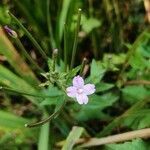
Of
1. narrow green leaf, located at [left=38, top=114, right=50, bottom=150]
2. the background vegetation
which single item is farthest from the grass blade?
narrow green leaf, located at [left=38, top=114, right=50, bottom=150]

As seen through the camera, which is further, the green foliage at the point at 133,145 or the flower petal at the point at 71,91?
the green foliage at the point at 133,145

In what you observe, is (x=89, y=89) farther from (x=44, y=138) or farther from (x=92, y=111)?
(x=92, y=111)

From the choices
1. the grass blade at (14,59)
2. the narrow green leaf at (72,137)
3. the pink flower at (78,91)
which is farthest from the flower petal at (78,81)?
the grass blade at (14,59)

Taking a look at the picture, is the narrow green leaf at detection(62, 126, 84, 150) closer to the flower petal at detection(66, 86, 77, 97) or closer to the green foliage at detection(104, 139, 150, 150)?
the green foliage at detection(104, 139, 150, 150)

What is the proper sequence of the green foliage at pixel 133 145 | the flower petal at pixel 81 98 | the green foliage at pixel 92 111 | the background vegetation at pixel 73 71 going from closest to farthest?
the flower petal at pixel 81 98, the green foliage at pixel 133 145, the background vegetation at pixel 73 71, the green foliage at pixel 92 111

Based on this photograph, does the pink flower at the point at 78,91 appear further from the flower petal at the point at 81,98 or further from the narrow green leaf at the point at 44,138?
the narrow green leaf at the point at 44,138

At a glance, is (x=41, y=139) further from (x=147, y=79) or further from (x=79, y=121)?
(x=147, y=79)

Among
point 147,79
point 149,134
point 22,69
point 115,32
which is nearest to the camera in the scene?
point 149,134

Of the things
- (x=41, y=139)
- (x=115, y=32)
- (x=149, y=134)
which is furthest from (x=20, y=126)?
(x=115, y=32)
